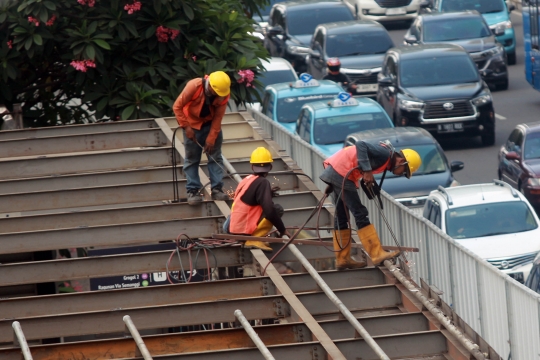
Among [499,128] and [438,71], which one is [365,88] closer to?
[499,128]

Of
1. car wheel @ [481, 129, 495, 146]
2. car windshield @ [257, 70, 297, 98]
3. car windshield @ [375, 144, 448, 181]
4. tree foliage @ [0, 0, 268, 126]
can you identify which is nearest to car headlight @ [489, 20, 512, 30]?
car windshield @ [257, 70, 297, 98]

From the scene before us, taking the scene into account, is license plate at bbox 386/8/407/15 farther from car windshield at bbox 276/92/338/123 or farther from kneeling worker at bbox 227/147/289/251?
kneeling worker at bbox 227/147/289/251

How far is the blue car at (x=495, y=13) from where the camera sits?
32906 millimetres

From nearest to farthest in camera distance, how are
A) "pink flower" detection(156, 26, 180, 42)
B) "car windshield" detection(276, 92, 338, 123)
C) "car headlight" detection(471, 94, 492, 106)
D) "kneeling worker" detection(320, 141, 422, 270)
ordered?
1. "kneeling worker" detection(320, 141, 422, 270)
2. "pink flower" detection(156, 26, 180, 42)
3. "car windshield" detection(276, 92, 338, 123)
4. "car headlight" detection(471, 94, 492, 106)

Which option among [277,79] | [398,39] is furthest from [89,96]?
[398,39]

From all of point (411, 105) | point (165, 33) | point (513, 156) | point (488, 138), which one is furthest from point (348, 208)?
point (488, 138)

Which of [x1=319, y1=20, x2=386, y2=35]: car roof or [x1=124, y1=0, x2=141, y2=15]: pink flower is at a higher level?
[x1=124, y1=0, x2=141, y2=15]: pink flower

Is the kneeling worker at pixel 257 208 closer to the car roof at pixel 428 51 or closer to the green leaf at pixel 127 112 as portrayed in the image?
the green leaf at pixel 127 112

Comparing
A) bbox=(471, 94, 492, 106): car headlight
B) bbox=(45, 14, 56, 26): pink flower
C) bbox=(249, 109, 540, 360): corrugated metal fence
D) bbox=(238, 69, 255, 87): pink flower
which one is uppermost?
bbox=(45, 14, 56, 26): pink flower

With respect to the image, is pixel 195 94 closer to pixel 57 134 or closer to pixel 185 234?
pixel 185 234

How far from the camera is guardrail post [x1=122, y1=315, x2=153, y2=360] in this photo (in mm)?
7965

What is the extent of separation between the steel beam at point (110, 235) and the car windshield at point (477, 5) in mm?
24151

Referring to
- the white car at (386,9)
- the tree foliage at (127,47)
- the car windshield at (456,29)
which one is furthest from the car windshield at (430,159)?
the white car at (386,9)

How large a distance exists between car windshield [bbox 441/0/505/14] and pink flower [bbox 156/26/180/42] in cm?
2044
